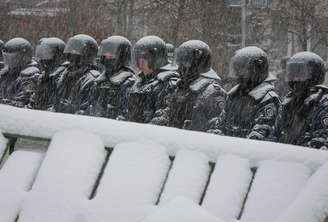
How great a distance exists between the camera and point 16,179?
1.68 m

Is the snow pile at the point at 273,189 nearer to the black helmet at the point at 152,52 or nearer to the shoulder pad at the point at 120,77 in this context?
the black helmet at the point at 152,52

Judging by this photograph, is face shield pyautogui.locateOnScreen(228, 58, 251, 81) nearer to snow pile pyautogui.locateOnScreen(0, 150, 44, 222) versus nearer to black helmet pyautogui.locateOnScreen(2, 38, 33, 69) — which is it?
black helmet pyautogui.locateOnScreen(2, 38, 33, 69)

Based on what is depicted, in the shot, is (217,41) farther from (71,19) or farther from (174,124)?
(174,124)

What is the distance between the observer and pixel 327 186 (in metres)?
1.39

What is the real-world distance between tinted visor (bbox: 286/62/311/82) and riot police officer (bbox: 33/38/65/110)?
131 inches

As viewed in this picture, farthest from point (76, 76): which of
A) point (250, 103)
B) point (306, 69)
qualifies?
point (306, 69)

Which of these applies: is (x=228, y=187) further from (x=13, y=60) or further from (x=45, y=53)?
(x=13, y=60)

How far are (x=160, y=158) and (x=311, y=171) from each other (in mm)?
400

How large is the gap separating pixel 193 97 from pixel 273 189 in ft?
15.4

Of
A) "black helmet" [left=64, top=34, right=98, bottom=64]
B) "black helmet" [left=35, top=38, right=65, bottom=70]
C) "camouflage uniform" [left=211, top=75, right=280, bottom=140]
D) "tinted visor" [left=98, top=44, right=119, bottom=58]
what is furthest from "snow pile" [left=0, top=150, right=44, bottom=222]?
"black helmet" [left=35, top=38, right=65, bottom=70]

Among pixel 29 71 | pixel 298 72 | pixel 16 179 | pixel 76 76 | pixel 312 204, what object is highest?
pixel 312 204

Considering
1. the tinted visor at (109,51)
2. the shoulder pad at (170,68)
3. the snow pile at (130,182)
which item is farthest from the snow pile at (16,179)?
the tinted visor at (109,51)

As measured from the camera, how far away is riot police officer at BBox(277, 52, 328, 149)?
521 centimetres

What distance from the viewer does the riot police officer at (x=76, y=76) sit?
739cm
